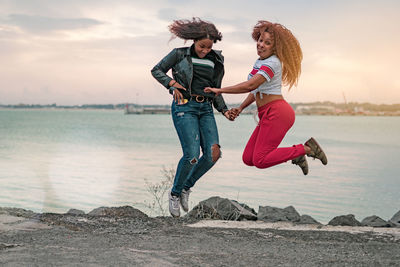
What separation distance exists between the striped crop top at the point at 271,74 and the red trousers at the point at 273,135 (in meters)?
0.15

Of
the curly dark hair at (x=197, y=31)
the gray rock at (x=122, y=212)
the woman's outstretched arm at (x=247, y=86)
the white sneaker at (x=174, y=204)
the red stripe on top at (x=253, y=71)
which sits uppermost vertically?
the curly dark hair at (x=197, y=31)

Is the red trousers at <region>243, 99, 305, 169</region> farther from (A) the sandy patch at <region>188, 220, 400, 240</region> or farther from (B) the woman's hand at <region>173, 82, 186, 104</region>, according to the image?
(A) the sandy patch at <region>188, 220, 400, 240</region>

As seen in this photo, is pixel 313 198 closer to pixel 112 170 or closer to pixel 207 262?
pixel 112 170

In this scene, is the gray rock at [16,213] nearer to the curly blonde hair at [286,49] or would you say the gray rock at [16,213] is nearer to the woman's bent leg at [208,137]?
the woman's bent leg at [208,137]

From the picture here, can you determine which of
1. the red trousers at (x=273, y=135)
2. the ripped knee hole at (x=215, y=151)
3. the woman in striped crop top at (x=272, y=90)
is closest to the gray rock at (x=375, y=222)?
the woman in striped crop top at (x=272, y=90)

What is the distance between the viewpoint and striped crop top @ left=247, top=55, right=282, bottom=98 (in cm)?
620

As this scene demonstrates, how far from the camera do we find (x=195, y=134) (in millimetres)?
6844

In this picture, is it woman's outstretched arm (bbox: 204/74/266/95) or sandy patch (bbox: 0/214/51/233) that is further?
sandy patch (bbox: 0/214/51/233)

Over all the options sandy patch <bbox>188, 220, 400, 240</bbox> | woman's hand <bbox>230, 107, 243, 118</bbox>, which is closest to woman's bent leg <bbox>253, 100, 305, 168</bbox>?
woman's hand <bbox>230, 107, 243, 118</bbox>

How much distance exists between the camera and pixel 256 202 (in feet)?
59.1

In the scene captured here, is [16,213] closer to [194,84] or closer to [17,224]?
[17,224]

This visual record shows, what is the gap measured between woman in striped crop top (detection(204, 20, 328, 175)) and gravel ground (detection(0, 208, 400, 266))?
955mm

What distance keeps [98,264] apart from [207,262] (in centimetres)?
100

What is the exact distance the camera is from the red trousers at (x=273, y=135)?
20.5ft
